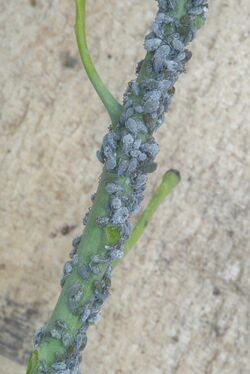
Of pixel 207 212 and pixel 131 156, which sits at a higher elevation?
pixel 131 156

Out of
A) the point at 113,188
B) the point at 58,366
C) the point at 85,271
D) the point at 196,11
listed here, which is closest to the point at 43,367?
the point at 58,366

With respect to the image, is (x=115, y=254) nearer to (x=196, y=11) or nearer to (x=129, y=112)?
(x=129, y=112)

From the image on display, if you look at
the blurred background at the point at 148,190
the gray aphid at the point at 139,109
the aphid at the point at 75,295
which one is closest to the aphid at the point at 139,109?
the gray aphid at the point at 139,109

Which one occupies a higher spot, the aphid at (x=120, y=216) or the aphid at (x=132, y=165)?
the aphid at (x=132, y=165)

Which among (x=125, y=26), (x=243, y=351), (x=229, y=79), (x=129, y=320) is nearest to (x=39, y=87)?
(x=125, y=26)

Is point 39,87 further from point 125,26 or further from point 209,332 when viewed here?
point 209,332

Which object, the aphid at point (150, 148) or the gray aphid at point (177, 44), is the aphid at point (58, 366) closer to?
the aphid at point (150, 148)
